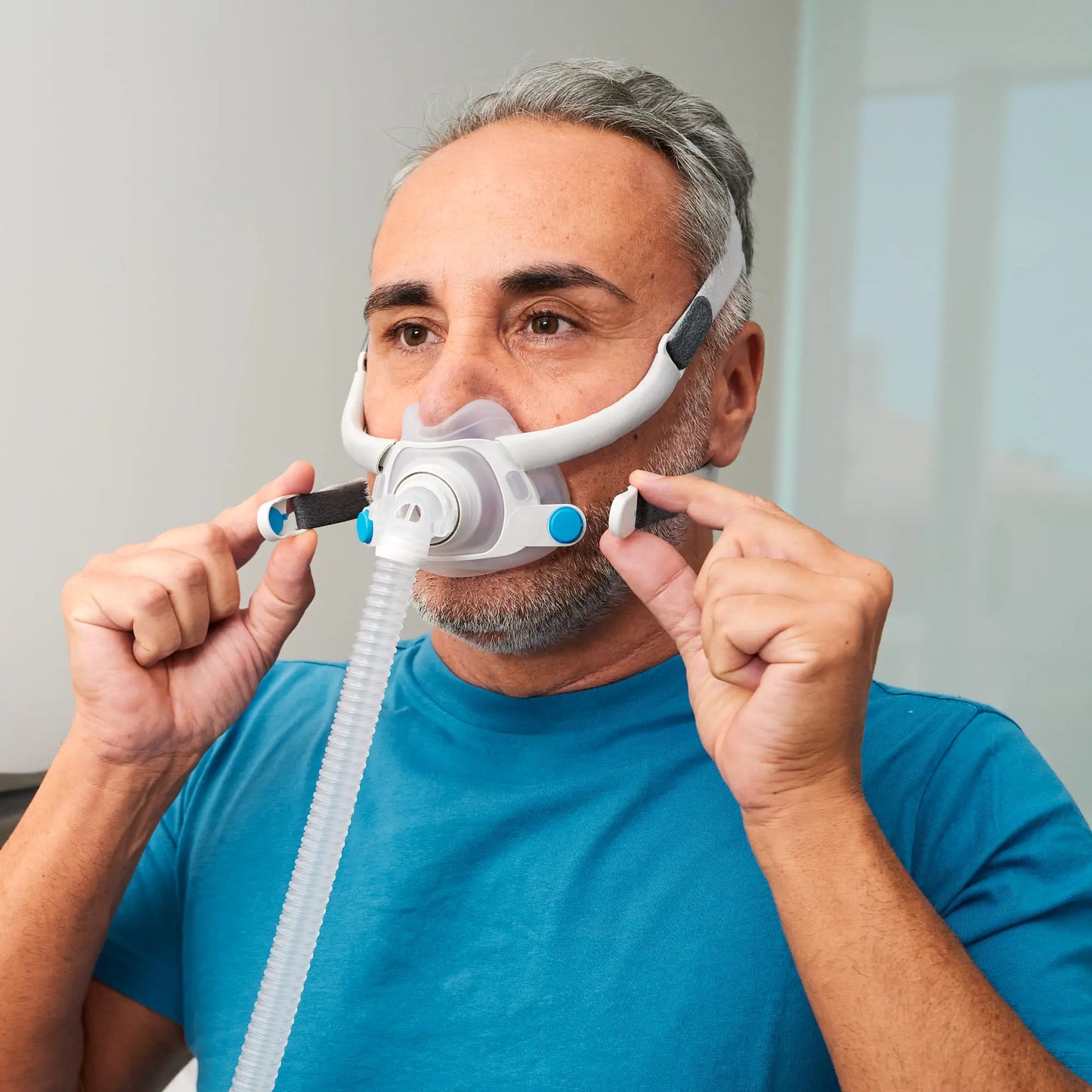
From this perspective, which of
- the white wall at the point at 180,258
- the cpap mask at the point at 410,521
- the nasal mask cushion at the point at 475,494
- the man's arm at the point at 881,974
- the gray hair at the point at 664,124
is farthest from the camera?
the white wall at the point at 180,258

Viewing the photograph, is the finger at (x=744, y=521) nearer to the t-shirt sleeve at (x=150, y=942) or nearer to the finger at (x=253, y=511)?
the finger at (x=253, y=511)

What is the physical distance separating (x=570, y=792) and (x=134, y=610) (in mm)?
461

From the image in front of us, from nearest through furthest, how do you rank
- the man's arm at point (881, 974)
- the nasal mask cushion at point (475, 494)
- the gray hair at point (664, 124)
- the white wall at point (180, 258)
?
the man's arm at point (881, 974), the nasal mask cushion at point (475, 494), the gray hair at point (664, 124), the white wall at point (180, 258)

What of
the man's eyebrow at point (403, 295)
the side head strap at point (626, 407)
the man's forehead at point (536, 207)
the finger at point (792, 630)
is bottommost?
the finger at point (792, 630)

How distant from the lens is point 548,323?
1.25 metres

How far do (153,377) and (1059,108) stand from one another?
2.14 m

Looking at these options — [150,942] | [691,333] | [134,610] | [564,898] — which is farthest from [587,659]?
[150,942]

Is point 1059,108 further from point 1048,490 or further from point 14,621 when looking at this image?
point 14,621

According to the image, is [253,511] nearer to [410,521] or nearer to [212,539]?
[212,539]

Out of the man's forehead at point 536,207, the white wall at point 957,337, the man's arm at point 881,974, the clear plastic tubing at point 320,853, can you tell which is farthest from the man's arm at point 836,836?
the white wall at point 957,337

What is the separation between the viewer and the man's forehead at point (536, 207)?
1.24 meters

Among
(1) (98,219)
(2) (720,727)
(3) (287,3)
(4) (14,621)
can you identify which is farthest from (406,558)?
(3) (287,3)

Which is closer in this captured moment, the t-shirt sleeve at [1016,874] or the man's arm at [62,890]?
the t-shirt sleeve at [1016,874]

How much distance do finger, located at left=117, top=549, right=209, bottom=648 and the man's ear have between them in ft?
1.95
